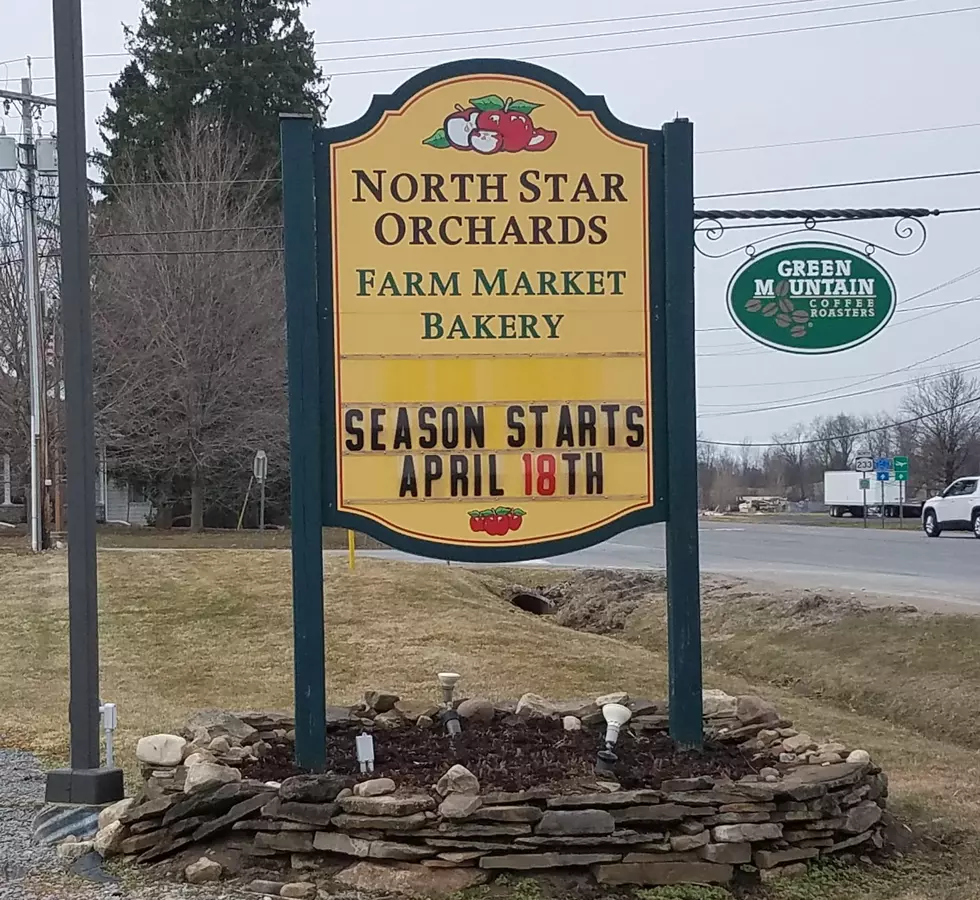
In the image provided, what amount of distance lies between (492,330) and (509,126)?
103 centimetres

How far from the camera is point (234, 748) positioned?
6.00m

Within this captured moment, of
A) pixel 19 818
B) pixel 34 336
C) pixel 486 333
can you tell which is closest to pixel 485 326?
pixel 486 333

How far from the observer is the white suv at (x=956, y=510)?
31469mm

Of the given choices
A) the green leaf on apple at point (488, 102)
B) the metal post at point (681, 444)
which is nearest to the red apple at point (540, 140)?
the green leaf on apple at point (488, 102)

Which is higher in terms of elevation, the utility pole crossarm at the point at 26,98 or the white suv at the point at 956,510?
the utility pole crossarm at the point at 26,98

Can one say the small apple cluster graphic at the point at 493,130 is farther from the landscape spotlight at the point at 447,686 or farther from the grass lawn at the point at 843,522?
the grass lawn at the point at 843,522

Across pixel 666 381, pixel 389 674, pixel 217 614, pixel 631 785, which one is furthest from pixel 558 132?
pixel 217 614

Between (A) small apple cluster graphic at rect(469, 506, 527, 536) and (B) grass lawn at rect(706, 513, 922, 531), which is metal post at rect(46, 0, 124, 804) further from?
(B) grass lawn at rect(706, 513, 922, 531)

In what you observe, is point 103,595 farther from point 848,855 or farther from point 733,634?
point 848,855

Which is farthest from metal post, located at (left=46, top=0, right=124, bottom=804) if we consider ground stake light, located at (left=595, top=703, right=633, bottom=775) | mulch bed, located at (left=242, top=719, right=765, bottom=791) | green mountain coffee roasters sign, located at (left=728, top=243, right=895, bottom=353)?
green mountain coffee roasters sign, located at (left=728, top=243, right=895, bottom=353)

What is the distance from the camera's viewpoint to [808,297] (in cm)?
693

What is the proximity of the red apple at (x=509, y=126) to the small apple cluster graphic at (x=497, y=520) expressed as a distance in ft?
5.88

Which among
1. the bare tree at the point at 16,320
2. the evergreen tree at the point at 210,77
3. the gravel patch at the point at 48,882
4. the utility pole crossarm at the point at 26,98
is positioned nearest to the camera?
the gravel patch at the point at 48,882

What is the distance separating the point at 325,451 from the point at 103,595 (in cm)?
1228
